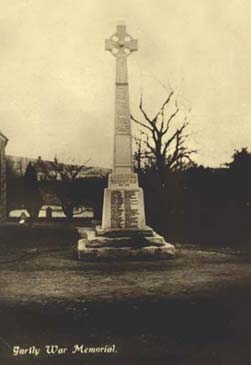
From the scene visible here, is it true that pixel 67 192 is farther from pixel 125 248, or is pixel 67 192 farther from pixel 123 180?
pixel 125 248

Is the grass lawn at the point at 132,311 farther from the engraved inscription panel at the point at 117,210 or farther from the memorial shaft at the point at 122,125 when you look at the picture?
the memorial shaft at the point at 122,125

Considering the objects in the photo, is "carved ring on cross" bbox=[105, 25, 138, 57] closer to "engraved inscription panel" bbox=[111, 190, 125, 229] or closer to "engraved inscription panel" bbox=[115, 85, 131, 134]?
"engraved inscription panel" bbox=[115, 85, 131, 134]

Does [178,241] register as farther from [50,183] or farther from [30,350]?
[50,183]

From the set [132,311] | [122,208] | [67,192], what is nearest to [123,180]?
[122,208]

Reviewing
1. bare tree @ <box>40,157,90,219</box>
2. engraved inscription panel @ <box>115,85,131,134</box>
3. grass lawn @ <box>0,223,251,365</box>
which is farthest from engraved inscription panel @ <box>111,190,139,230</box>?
bare tree @ <box>40,157,90,219</box>

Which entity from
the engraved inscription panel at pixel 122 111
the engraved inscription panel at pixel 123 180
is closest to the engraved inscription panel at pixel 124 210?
the engraved inscription panel at pixel 123 180

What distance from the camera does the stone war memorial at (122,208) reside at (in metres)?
9.90

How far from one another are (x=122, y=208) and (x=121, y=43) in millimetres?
3524

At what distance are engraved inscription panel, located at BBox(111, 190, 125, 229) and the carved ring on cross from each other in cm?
309

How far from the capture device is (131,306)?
6.02 m

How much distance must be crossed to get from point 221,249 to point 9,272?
5.69m

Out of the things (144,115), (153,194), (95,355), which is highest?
(144,115)

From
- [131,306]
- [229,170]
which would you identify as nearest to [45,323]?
[131,306]

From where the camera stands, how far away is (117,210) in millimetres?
10422
